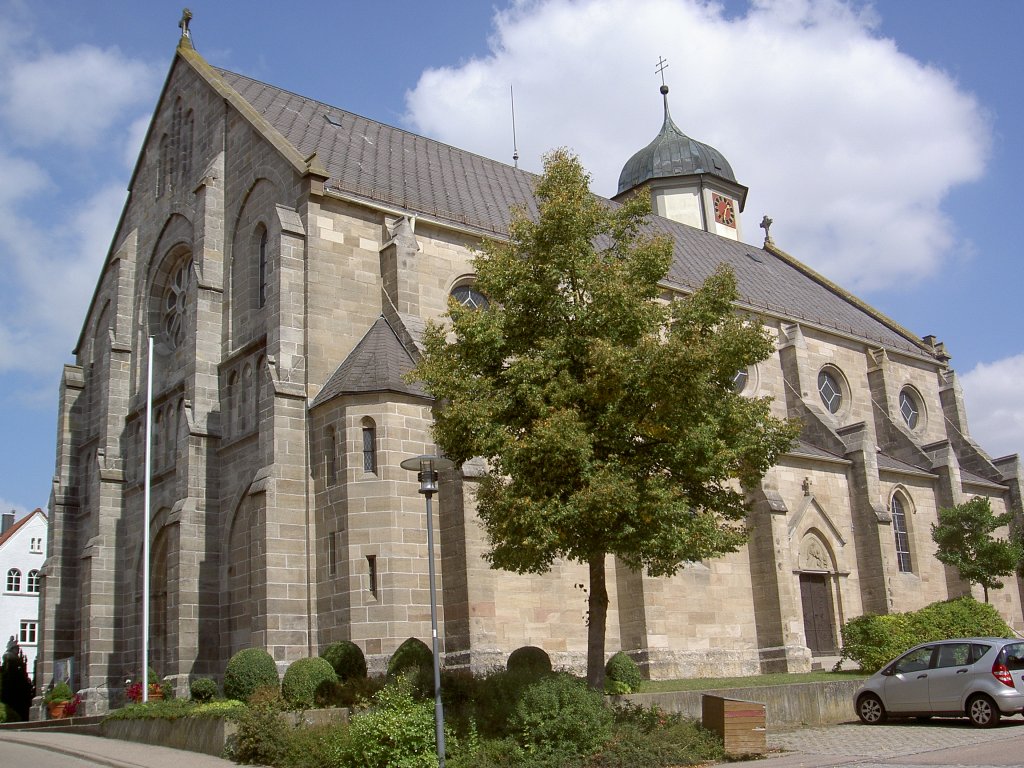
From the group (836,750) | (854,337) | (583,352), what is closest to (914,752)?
(836,750)

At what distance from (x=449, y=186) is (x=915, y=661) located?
20.9 m

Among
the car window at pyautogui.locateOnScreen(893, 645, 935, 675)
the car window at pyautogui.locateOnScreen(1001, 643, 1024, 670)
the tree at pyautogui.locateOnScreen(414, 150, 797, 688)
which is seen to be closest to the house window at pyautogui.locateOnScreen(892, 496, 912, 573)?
the car window at pyautogui.locateOnScreen(893, 645, 935, 675)

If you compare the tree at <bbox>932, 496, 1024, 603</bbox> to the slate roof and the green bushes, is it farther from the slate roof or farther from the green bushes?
the slate roof

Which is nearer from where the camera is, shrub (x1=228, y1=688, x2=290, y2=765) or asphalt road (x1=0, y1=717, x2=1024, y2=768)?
asphalt road (x1=0, y1=717, x2=1024, y2=768)

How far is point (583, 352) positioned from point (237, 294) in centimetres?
1503

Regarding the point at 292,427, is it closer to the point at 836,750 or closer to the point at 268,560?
the point at 268,560

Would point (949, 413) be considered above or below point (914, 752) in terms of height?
above

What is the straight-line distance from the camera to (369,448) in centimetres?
2366

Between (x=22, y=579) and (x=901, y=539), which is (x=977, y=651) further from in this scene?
(x=22, y=579)

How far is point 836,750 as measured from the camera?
613 inches

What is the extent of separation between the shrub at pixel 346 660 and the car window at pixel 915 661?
9.99 m

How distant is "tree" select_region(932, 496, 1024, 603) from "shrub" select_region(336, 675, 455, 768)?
23.7 meters

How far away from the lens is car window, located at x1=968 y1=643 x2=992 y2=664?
688 inches

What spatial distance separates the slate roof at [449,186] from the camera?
3009 centimetres
